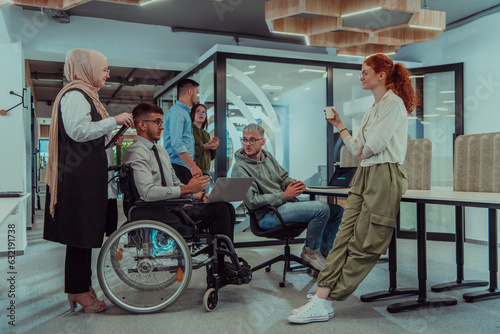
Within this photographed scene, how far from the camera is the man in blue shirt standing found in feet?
11.6

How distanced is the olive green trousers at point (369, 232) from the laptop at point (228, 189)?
0.72 m

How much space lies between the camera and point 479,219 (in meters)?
5.31

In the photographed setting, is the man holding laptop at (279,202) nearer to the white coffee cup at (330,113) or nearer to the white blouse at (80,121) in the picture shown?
the white coffee cup at (330,113)

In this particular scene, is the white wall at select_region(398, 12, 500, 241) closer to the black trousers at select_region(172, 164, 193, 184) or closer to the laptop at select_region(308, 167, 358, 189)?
the laptop at select_region(308, 167, 358, 189)

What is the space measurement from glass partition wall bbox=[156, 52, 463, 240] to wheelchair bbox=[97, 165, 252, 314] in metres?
2.46

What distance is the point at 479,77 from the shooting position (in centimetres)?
539

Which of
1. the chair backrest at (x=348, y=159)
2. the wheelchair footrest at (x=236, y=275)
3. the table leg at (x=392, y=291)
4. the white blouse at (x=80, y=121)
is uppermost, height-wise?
the white blouse at (x=80, y=121)

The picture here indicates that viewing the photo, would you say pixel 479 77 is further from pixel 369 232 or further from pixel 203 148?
pixel 369 232

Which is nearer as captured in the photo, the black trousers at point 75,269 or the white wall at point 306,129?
the black trousers at point 75,269

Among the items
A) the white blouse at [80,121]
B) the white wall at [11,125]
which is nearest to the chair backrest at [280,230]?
the white blouse at [80,121]

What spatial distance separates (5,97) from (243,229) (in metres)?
2.97

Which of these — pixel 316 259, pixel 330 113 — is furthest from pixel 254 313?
pixel 330 113

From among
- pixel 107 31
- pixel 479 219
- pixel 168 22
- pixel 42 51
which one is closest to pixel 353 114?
pixel 479 219

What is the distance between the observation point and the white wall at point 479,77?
5.21 metres
